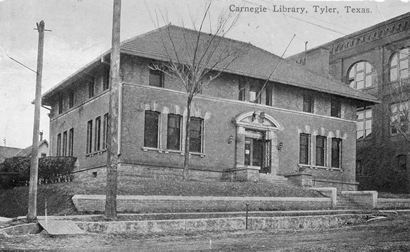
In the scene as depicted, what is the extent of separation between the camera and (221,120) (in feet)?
98.3

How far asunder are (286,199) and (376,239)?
9.47 metres

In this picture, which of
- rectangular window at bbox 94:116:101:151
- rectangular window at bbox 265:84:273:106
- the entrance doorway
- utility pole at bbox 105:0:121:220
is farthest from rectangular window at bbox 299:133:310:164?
utility pole at bbox 105:0:121:220

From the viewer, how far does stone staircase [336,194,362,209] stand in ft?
82.1

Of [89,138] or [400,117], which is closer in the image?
[89,138]

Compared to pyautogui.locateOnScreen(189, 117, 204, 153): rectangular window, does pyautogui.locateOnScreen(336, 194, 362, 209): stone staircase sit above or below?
below

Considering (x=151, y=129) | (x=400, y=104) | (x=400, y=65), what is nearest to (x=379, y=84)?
(x=400, y=65)

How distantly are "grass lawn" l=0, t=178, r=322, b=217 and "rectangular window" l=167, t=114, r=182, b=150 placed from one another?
478 cm

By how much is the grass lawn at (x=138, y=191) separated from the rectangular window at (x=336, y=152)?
8.72 metres

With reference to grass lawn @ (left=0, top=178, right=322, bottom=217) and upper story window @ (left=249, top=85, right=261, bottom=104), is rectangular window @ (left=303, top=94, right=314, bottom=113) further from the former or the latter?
grass lawn @ (left=0, top=178, right=322, bottom=217)

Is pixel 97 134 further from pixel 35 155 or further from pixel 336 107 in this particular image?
pixel 336 107

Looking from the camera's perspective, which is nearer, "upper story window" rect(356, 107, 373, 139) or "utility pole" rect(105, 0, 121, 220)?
Result: "utility pole" rect(105, 0, 121, 220)

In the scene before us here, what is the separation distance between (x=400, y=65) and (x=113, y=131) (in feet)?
88.7

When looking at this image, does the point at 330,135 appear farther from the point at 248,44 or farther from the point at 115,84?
the point at 115,84

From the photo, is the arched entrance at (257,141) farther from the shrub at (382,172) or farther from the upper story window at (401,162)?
the upper story window at (401,162)
